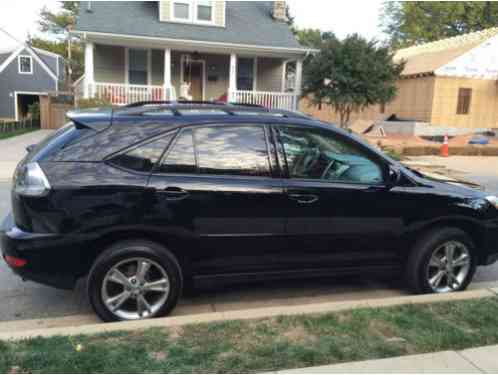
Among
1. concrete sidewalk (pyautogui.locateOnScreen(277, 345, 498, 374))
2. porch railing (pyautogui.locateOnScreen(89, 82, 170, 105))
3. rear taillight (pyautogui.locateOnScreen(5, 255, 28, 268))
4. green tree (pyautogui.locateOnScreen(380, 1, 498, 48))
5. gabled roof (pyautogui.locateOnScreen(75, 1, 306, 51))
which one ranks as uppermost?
green tree (pyautogui.locateOnScreen(380, 1, 498, 48))

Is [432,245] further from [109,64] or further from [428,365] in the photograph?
[109,64]

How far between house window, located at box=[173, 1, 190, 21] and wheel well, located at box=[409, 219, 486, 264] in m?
17.5

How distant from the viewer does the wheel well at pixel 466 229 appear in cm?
422

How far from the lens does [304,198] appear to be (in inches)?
152

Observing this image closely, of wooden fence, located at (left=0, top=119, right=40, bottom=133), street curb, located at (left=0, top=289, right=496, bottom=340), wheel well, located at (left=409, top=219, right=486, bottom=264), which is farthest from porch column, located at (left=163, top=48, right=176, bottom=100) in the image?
street curb, located at (left=0, top=289, right=496, bottom=340)

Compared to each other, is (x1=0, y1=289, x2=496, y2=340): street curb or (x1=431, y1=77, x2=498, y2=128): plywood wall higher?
(x1=431, y1=77, x2=498, y2=128): plywood wall

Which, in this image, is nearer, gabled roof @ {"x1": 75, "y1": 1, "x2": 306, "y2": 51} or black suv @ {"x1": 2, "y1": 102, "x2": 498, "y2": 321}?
black suv @ {"x1": 2, "y1": 102, "x2": 498, "y2": 321}

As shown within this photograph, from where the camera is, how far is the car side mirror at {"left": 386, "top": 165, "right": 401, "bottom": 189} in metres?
4.07

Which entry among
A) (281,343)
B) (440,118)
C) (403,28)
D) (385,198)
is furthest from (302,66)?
(403,28)

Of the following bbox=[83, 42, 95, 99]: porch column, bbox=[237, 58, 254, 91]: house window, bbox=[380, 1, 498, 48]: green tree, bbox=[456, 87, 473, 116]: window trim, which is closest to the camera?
bbox=[83, 42, 95, 99]: porch column

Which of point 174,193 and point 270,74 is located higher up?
point 270,74

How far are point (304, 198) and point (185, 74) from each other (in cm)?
1801

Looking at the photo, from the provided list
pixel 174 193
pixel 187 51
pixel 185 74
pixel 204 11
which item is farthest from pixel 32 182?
pixel 185 74

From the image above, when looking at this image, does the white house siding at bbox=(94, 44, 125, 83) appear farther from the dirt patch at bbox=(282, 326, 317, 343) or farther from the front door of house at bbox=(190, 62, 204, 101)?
the dirt patch at bbox=(282, 326, 317, 343)
